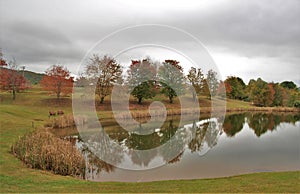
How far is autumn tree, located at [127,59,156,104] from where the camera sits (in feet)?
96.9

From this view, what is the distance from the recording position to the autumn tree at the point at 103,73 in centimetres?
4550

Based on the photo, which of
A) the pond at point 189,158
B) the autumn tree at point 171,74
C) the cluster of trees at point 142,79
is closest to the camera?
the pond at point 189,158

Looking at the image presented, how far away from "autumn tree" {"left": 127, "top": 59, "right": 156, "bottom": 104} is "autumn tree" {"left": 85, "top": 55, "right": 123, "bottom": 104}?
15.2 feet

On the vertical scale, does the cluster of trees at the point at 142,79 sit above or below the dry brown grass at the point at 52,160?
above

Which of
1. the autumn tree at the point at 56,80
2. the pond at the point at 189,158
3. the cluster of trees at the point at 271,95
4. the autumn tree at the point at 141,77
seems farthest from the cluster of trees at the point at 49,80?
the cluster of trees at the point at 271,95

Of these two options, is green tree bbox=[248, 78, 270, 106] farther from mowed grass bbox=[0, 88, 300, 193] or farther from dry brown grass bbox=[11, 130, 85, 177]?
dry brown grass bbox=[11, 130, 85, 177]

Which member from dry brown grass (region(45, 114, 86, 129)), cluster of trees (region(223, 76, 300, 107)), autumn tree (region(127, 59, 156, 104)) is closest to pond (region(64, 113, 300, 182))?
dry brown grass (region(45, 114, 86, 129))

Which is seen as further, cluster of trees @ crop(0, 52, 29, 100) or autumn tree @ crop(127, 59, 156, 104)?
cluster of trees @ crop(0, 52, 29, 100)

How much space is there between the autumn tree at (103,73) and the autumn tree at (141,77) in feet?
15.2

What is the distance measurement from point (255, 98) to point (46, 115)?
56.5m

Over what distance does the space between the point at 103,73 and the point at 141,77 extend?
15.7 meters

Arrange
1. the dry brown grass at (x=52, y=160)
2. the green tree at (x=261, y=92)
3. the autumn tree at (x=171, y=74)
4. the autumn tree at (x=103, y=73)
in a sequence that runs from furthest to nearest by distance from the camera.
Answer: the green tree at (x=261, y=92), the autumn tree at (x=103, y=73), the autumn tree at (x=171, y=74), the dry brown grass at (x=52, y=160)

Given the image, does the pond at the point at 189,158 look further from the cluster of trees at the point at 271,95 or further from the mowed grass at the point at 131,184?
the cluster of trees at the point at 271,95

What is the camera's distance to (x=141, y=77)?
3331 cm
